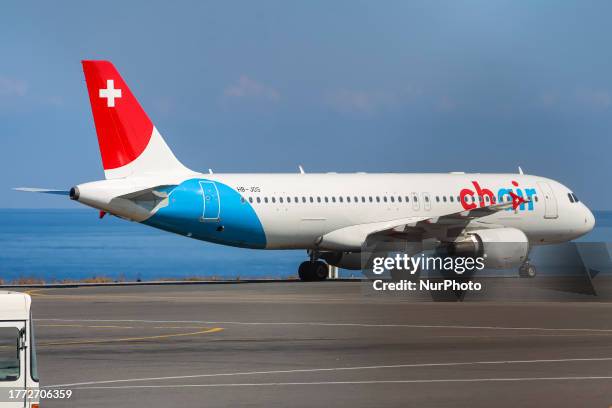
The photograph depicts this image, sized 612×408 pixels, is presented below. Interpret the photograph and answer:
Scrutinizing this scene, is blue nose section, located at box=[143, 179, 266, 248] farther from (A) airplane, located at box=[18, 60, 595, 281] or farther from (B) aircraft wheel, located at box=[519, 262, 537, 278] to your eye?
(B) aircraft wheel, located at box=[519, 262, 537, 278]

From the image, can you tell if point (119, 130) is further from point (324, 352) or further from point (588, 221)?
point (324, 352)

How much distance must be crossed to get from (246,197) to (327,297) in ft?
29.8

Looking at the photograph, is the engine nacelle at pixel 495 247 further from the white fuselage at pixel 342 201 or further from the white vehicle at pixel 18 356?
the white vehicle at pixel 18 356

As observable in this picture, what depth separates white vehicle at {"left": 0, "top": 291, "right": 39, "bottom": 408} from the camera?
51.3 ft

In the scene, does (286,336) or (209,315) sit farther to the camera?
(209,315)

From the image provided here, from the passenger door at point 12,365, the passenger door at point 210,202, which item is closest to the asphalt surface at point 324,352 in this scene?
the passenger door at point 12,365

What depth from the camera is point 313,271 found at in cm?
5562

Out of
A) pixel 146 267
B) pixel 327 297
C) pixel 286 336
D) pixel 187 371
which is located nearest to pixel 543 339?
pixel 286 336

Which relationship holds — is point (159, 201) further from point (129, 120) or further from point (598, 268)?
point (598, 268)

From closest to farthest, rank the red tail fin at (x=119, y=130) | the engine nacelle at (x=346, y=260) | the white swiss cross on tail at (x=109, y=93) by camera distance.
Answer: the red tail fin at (x=119, y=130) → the white swiss cross on tail at (x=109, y=93) → the engine nacelle at (x=346, y=260)

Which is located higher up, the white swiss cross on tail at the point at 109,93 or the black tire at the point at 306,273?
the white swiss cross on tail at the point at 109,93

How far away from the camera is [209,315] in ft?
118

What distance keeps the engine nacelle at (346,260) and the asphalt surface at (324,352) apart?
12.7 m

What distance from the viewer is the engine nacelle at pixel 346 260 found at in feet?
181
